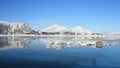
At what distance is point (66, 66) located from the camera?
13281 millimetres

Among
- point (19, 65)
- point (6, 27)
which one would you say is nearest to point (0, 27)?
point (6, 27)

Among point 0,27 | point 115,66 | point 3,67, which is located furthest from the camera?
point 0,27

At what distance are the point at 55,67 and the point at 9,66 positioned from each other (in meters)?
2.88

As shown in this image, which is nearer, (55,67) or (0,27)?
(55,67)

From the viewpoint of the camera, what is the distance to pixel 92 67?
13164 mm

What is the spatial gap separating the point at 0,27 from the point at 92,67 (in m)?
112

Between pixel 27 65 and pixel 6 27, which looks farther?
pixel 6 27

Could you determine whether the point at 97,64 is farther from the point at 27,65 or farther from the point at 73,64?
the point at 27,65

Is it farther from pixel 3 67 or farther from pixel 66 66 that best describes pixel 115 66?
pixel 3 67

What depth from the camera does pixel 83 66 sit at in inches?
528

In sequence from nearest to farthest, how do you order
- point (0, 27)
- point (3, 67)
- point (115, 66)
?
point (3, 67), point (115, 66), point (0, 27)

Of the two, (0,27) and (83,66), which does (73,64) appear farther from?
(0,27)

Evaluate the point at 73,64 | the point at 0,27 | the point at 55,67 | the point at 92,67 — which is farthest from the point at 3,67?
the point at 0,27

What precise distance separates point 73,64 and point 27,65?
3.07 m
